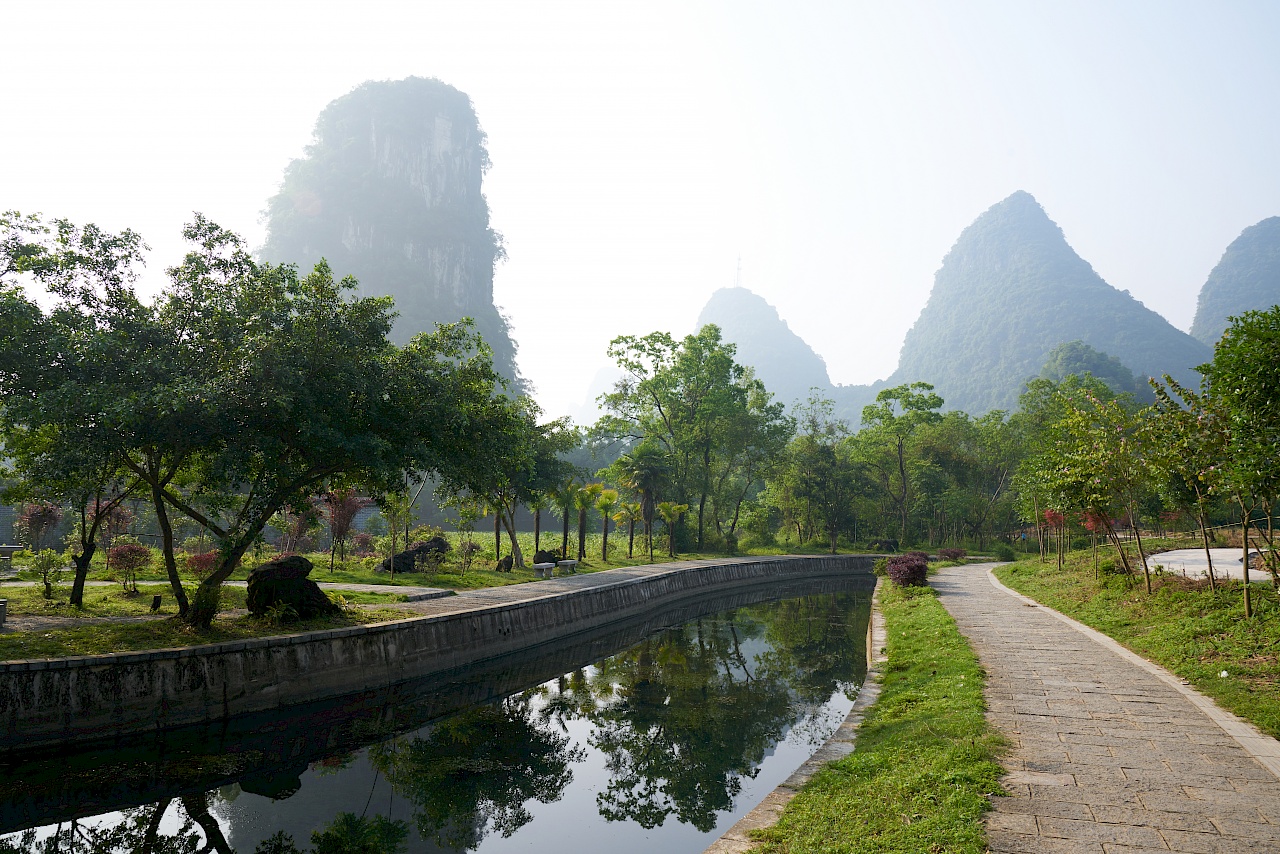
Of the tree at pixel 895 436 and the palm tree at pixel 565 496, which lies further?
the tree at pixel 895 436

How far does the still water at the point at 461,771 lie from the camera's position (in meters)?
8.95

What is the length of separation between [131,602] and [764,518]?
44757mm

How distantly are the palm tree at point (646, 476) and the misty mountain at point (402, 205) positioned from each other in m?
74.1

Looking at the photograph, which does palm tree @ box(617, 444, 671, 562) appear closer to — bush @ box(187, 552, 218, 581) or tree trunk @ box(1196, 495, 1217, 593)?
bush @ box(187, 552, 218, 581)

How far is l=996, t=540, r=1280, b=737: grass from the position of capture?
10.3 m

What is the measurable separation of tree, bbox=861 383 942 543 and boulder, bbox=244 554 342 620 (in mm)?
51303

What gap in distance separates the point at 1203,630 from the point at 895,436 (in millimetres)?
47710

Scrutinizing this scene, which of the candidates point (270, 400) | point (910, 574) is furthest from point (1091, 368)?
point (270, 400)

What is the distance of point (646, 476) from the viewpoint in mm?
42531

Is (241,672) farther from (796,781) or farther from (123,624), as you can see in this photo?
(796,781)

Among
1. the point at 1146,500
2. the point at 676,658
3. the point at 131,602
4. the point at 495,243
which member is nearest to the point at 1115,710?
the point at 676,658

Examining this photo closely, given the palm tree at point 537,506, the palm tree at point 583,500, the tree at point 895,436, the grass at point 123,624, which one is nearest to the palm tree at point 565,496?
the palm tree at point 583,500

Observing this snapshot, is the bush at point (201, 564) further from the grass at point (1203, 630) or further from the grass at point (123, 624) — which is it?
the grass at point (1203, 630)

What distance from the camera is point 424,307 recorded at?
118m
